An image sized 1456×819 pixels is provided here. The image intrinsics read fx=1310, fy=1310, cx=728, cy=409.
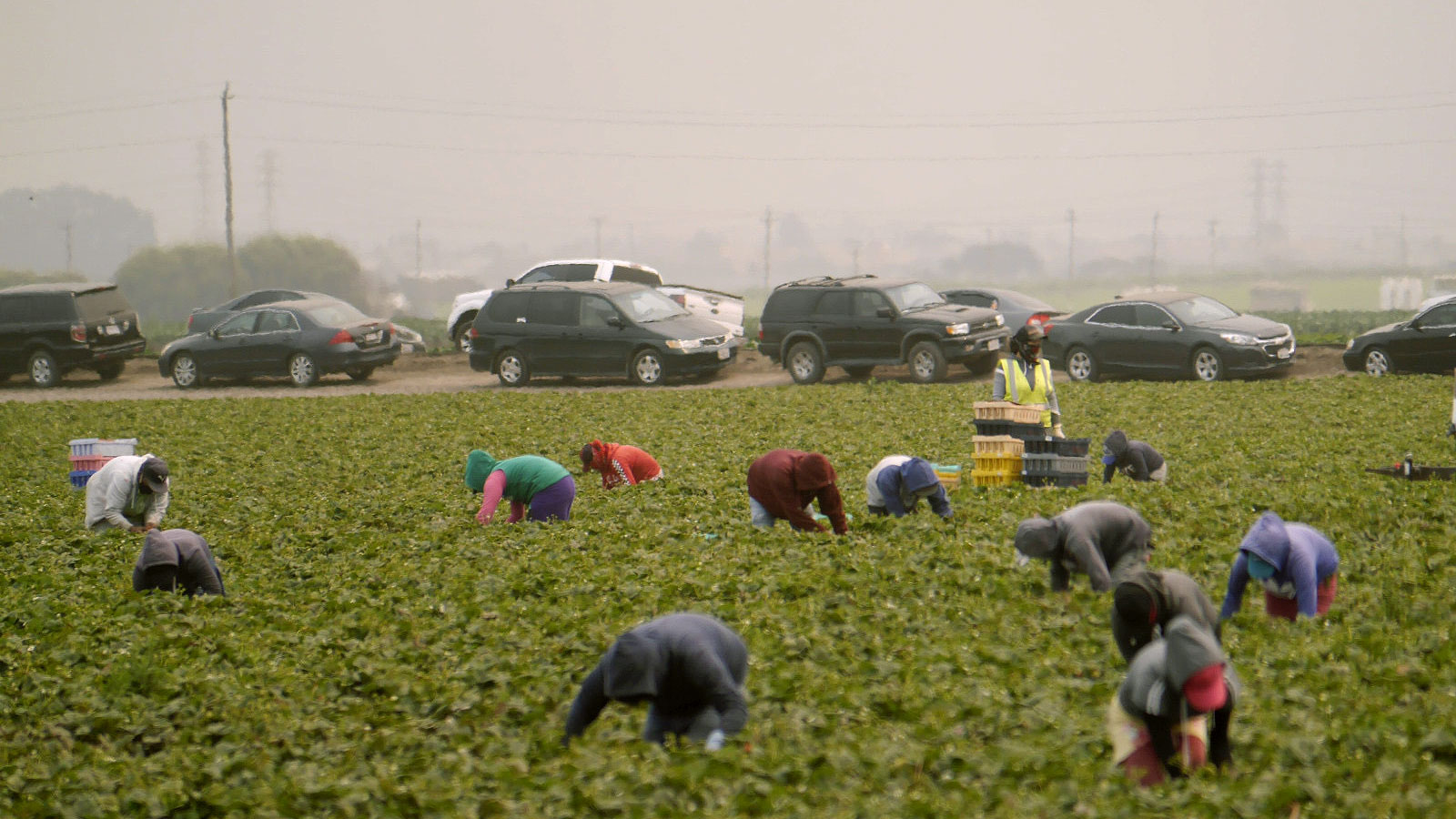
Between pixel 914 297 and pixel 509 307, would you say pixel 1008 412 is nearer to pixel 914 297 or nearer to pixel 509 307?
pixel 914 297

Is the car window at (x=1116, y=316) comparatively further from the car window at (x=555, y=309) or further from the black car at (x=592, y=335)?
the car window at (x=555, y=309)

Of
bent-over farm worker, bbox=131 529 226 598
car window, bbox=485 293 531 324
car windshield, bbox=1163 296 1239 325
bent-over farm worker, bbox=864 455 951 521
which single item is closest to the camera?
bent-over farm worker, bbox=131 529 226 598

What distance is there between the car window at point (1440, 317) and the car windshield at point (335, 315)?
68.3 ft

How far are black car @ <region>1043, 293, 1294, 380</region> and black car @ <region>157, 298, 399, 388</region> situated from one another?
46.7 feet

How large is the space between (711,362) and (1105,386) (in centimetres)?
763

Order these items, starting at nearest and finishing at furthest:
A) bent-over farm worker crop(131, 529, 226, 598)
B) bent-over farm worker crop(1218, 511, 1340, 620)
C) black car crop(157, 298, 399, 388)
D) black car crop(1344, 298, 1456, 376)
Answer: bent-over farm worker crop(1218, 511, 1340, 620) < bent-over farm worker crop(131, 529, 226, 598) < black car crop(1344, 298, 1456, 376) < black car crop(157, 298, 399, 388)

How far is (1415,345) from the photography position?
2247cm

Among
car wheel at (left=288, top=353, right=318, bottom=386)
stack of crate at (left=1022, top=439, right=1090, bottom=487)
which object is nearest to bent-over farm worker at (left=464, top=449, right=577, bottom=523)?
stack of crate at (left=1022, top=439, right=1090, bottom=487)

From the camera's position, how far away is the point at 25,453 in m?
19.8

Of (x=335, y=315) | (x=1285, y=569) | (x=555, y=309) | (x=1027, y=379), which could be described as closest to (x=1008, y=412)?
(x=1027, y=379)

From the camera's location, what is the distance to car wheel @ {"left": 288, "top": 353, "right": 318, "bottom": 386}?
28078 mm

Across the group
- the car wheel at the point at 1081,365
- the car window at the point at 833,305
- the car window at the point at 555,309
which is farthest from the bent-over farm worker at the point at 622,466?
the car wheel at the point at 1081,365

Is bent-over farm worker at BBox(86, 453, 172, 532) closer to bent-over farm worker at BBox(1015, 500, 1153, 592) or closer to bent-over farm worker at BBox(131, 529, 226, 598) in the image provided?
bent-over farm worker at BBox(131, 529, 226, 598)

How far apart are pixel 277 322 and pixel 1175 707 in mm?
25745
